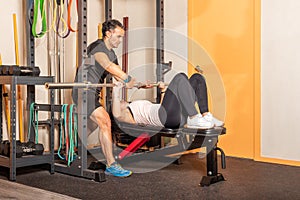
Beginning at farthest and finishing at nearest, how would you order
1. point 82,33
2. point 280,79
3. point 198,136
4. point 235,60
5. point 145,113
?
point 235,60 → point 280,79 → point 145,113 → point 82,33 → point 198,136

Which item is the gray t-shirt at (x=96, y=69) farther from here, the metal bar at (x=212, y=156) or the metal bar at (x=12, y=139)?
the metal bar at (x=212, y=156)

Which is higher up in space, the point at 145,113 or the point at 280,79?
the point at 280,79

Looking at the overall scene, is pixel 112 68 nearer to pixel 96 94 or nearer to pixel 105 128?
pixel 96 94

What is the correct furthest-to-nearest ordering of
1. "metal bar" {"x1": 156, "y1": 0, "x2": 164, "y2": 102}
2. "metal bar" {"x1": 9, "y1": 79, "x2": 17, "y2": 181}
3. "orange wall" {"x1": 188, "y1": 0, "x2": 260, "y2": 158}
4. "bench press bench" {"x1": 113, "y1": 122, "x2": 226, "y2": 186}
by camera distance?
"metal bar" {"x1": 156, "y1": 0, "x2": 164, "y2": 102} → "orange wall" {"x1": 188, "y1": 0, "x2": 260, "y2": 158} → "metal bar" {"x1": 9, "y1": 79, "x2": 17, "y2": 181} → "bench press bench" {"x1": 113, "y1": 122, "x2": 226, "y2": 186}

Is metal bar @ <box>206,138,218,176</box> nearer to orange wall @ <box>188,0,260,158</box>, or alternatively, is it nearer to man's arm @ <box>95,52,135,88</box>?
man's arm @ <box>95,52,135,88</box>

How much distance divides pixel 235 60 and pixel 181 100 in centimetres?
127

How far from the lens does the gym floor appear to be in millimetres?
2635

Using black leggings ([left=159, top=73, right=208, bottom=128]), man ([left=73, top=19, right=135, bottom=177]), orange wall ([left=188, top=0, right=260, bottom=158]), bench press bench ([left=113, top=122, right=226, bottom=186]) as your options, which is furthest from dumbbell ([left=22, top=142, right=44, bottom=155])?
orange wall ([left=188, top=0, right=260, bottom=158])

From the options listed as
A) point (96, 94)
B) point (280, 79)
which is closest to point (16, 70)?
point (96, 94)

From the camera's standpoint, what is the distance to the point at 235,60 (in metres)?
3.97

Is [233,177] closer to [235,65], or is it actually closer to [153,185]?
[153,185]

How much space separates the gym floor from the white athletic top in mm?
448

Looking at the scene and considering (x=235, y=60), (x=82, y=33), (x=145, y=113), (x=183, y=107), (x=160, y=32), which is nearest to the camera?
(x=183, y=107)

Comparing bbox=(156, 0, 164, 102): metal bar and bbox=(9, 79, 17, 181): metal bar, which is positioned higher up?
bbox=(156, 0, 164, 102): metal bar
